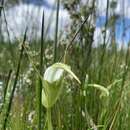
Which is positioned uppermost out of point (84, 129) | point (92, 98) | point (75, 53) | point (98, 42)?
point (98, 42)

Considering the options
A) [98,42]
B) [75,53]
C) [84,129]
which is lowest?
[84,129]

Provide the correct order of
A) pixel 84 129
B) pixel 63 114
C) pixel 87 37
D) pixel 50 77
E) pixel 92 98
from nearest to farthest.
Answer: pixel 50 77 → pixel 84 129 → pixel 63 114 → pixel 92 98 → pixel 87 37

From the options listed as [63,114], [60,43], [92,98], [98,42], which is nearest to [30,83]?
[60,43]

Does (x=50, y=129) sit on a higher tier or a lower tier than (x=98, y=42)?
lower

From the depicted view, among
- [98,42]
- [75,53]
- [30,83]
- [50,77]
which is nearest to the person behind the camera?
[50,77]

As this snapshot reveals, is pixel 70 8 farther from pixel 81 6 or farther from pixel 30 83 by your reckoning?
pixel 30 83

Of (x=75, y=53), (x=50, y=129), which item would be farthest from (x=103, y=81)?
(x=50, y=129)

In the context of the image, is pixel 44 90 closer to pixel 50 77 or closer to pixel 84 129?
pixel 50 77

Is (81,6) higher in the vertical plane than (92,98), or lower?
higher

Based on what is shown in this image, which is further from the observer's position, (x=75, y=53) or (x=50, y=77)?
(x=75, y=53)
